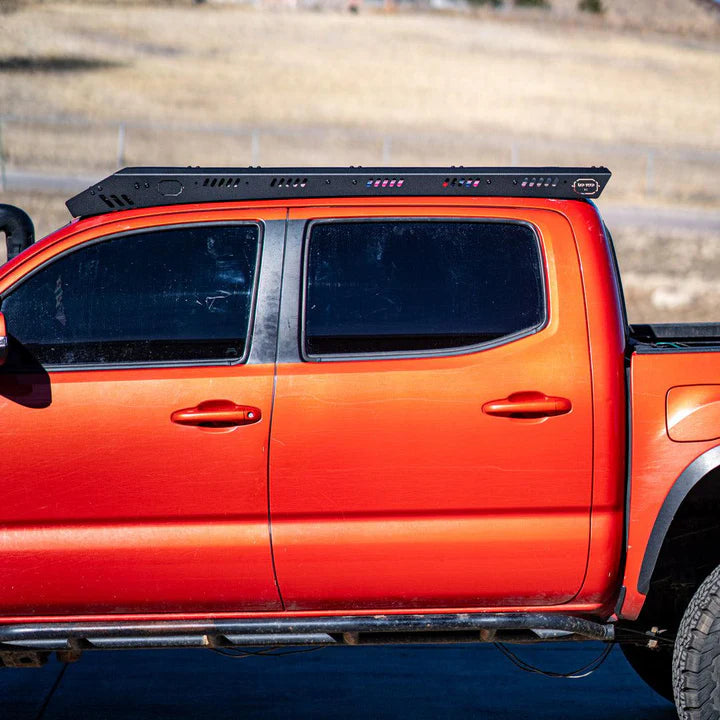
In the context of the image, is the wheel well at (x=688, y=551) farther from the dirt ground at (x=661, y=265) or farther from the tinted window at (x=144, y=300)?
the dirt ground at (x=661, y=265)

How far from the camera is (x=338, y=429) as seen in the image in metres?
3.72

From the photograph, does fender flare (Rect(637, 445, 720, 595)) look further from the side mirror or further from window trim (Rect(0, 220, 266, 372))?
the side mirror

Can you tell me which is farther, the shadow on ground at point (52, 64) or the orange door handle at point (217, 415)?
the shadow on ground at point (52, 64)

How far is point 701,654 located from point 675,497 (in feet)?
1.82

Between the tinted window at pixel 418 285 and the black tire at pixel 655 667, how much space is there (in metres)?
1.83

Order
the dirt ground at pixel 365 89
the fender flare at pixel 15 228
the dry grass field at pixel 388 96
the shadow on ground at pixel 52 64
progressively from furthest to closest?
the shadow on ground at pixel 52 64, the dirt ground at pixel 365 89, the dry grass field at pixel 388 96, the fender flare at pixel 15 228

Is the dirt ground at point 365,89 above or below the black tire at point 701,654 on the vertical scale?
above

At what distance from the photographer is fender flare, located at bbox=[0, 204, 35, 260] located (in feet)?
14.7

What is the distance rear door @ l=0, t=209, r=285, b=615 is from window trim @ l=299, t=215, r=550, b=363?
130 mm

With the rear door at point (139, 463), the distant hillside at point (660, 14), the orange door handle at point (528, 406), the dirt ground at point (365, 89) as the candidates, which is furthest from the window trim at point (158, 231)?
the distant hillside at point (660, 14)

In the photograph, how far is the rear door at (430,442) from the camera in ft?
12.2

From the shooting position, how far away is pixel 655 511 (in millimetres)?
3793

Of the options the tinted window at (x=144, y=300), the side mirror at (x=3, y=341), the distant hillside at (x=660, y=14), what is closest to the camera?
the side mirror at (x=3, y=341)

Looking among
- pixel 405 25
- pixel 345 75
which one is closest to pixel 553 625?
pixel 345 75
